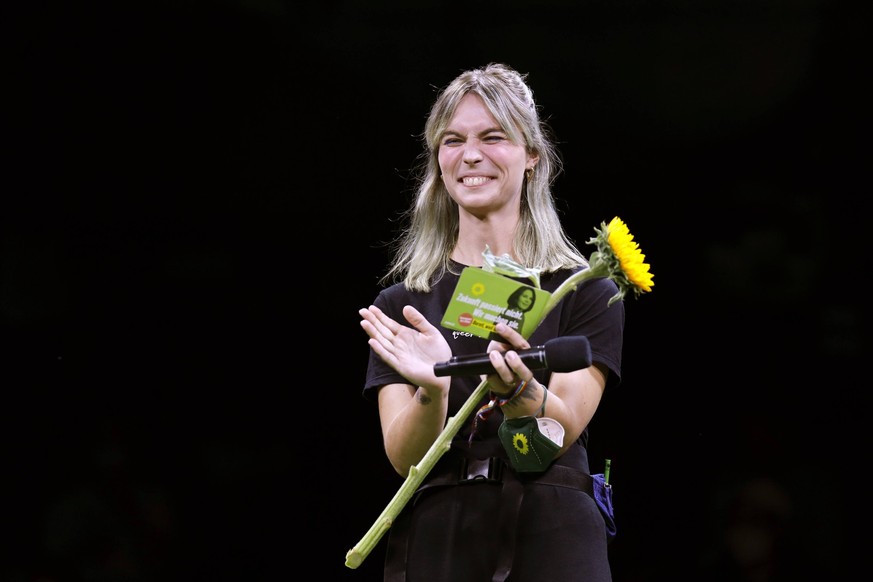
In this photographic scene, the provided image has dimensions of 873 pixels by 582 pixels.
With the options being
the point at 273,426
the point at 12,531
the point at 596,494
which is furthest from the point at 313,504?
the point at 596,494

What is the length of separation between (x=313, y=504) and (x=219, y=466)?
309 millimetres

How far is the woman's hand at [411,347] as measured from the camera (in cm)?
160

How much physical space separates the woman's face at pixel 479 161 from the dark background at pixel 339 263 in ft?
3.22

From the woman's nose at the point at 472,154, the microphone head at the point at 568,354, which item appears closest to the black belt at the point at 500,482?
the microphone head at the point at 568,354

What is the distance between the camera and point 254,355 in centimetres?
314

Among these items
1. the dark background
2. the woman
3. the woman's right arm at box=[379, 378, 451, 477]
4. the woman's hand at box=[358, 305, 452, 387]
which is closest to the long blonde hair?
the woman

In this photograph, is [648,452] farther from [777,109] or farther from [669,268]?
[777,109]

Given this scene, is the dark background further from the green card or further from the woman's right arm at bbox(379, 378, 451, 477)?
the green card

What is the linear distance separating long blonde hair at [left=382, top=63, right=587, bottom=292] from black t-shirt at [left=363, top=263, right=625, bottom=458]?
4 cm

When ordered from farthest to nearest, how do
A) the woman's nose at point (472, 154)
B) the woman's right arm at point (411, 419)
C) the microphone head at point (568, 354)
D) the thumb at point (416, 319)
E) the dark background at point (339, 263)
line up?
the dark background at point (339, 263) < the woman's nose at point (472, 154) < the woman's right arm at point (411, 419) < the thumb at point (416, 319) < the microphone head at point (568, 354)

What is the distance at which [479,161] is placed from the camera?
196cm

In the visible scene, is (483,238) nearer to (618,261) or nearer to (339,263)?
(618,261)

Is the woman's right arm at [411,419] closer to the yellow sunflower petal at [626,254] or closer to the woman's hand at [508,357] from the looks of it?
the woman's hand at [508,357]

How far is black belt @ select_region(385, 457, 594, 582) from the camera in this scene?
1665 millimetres
